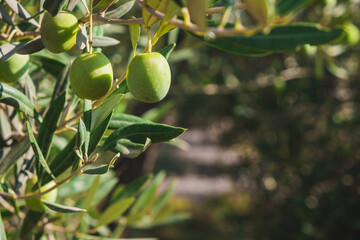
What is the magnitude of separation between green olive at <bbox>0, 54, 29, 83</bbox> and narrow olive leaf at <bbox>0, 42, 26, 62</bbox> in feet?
0.13

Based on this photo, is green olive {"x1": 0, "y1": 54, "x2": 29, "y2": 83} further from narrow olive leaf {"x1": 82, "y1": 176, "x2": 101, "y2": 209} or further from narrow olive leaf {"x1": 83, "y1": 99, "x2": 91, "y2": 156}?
narrow olive leaf {"x1": 82, "y1": 176, "x2": 101, "y2": 209}

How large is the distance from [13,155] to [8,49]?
215mm

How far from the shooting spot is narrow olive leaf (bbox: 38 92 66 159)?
60 centimetres

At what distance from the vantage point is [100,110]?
53 cm

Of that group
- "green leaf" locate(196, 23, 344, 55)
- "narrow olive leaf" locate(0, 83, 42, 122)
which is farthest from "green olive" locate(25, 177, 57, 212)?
"green leaf" locate(196, 23, 344, 55)

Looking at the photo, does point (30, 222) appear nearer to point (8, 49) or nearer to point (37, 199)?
point (37, 199)

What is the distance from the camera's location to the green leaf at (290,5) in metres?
0.30

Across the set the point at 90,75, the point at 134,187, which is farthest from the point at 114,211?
the point at 90,75

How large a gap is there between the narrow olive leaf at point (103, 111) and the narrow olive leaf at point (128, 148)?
0.13 feet

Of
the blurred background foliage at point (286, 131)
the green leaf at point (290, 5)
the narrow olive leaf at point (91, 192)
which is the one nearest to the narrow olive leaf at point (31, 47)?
the green leaf at point (290, 5)

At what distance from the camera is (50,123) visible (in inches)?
23.6

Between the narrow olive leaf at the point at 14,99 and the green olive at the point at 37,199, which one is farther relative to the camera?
the green olive at the point at 37,199

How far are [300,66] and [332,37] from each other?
278 cm

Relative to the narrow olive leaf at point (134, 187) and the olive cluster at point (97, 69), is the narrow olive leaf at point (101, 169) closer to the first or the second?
the olive cluster at point (97, 69)
